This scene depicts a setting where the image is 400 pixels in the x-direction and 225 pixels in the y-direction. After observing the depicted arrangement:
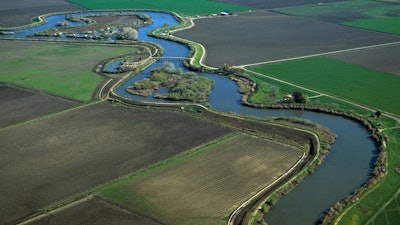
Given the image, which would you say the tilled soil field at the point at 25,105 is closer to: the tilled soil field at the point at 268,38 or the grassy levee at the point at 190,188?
the grassy levee at the point at 190,188

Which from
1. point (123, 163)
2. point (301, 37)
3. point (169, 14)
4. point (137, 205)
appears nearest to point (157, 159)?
point (123, 163)

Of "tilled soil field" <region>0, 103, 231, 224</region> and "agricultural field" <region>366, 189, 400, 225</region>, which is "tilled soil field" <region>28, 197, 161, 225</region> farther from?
"agricultural field" <region>366, 189, 400, 225</region>

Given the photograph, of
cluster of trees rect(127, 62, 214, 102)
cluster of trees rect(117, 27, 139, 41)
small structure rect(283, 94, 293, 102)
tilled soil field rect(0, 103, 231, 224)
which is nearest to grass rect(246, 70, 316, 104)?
small structure rect(283, 94, 293, 102)

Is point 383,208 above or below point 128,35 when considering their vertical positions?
below

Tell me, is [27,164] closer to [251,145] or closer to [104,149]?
[104,149]

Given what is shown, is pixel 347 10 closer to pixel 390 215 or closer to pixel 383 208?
pixel 383 208

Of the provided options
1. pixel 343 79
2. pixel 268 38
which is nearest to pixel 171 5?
pixel 268 38

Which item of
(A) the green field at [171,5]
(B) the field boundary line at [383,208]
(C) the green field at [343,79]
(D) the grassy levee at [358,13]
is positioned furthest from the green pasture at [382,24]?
(B) the field boundary line at [383,208]
